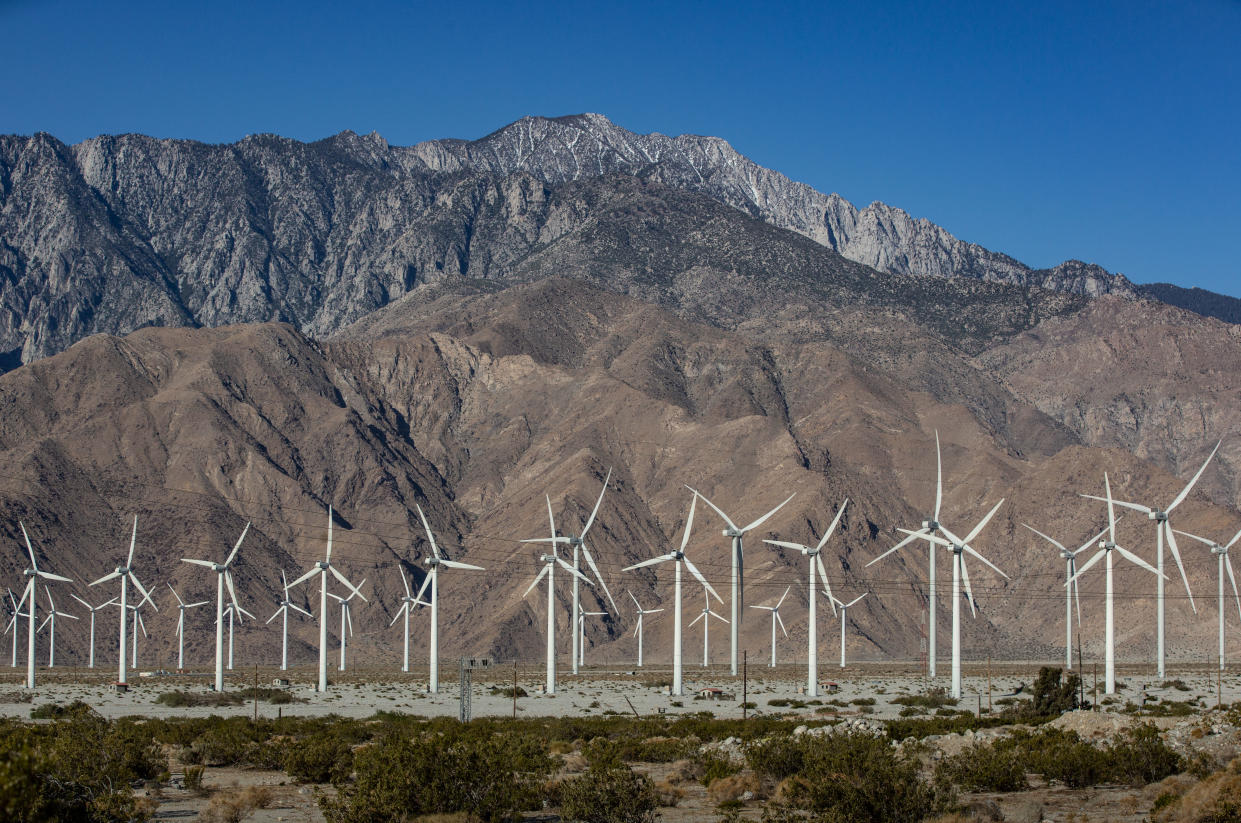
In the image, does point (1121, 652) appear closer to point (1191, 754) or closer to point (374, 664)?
Result: point (374, 664)

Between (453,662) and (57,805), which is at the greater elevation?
(57,805)

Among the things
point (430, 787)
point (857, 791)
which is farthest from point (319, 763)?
point (857, 791)

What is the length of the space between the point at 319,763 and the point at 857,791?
1801 centimetres

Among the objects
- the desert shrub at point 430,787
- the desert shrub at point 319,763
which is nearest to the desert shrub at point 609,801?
the desert shrub at point 430,787

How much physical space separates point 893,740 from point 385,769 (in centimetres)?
2190

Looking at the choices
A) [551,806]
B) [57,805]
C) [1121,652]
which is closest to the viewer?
[57,805]

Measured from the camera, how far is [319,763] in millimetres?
44406

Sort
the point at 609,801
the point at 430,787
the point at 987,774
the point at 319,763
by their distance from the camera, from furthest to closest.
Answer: the point at 319,763, the point at 987,774, the point at 430,787, the point at 609,801

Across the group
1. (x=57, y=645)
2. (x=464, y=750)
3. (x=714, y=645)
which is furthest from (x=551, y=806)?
(x=57, y=645)

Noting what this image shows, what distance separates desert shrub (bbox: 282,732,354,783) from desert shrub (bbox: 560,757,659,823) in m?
11.8

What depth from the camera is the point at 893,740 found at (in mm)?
50938

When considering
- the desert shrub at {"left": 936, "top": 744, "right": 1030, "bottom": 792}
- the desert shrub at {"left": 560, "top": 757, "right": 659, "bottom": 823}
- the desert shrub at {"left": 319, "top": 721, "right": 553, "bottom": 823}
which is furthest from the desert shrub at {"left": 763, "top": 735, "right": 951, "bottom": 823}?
the desert shrub at {"left": 319, "top": 721, "right": 553, "bottom": 823}

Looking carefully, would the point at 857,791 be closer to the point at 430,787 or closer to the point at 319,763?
the point at 430,787

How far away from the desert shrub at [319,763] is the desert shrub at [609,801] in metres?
11.8
